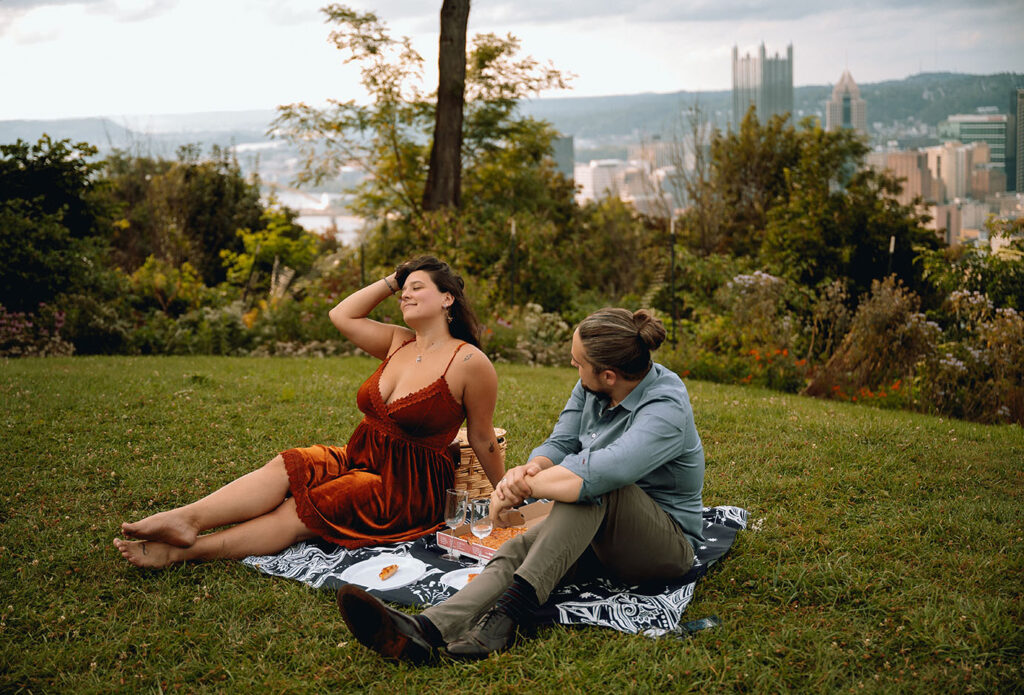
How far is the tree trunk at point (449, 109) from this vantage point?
12711 millimetres

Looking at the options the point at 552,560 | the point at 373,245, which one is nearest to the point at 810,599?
the point at 552,560

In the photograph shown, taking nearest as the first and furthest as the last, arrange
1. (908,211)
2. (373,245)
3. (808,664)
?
(808,664), (373,245), (908,211)

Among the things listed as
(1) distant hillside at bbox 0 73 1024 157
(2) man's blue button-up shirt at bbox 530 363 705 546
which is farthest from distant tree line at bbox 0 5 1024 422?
(2) man's blue button-up shirt at bbox 530 363 705 546

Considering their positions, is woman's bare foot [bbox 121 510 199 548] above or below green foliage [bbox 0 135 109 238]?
below

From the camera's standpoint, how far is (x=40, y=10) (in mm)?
11703

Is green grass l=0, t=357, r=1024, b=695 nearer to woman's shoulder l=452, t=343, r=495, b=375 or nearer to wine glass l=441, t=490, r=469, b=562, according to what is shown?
wine glass l=441, t=490, r=469, b=562

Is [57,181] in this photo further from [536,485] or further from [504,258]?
[536,485]

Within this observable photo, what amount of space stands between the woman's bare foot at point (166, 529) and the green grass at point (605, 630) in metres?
0.16

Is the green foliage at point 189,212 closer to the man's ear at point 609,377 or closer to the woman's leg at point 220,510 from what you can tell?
the woman's leg at point 220,510

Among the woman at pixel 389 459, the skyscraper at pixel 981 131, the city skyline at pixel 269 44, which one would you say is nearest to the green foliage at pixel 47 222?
the city skyline at pixel 269 44

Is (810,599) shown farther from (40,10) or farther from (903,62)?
(903,62)

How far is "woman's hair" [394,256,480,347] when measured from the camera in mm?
4164

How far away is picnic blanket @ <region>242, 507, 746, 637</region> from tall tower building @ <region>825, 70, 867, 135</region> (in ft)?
83.8

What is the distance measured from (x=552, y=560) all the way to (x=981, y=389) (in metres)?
5.96
